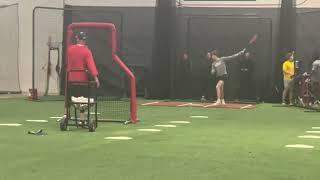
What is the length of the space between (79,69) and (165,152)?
12.0 feet

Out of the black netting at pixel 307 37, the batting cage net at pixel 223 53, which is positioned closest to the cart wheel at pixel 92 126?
the batting cage net at pixel 223 53

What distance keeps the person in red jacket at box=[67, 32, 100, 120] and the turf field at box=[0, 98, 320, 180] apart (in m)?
0.70

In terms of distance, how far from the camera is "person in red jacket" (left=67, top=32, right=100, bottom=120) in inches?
451

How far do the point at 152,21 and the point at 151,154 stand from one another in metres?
15.7

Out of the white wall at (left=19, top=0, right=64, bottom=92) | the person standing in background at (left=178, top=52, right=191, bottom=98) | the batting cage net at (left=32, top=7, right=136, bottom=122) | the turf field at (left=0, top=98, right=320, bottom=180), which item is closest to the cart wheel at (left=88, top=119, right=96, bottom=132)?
the turf field at (left=0, top=98, right=320, bottom=180)

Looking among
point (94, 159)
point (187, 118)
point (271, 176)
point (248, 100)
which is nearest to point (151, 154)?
point (94, 159)

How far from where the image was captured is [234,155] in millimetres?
8328

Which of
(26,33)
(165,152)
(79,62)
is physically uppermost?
(26,33)

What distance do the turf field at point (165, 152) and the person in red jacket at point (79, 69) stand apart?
701 mm

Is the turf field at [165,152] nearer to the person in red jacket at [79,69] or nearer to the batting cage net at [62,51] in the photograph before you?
the person in red jacket at [79,69]

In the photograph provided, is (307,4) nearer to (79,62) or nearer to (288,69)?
(288,69)

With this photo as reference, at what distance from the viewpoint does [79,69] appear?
11594mm

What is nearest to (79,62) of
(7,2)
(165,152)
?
(165,152)

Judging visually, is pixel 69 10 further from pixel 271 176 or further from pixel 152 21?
pixel 271 176
